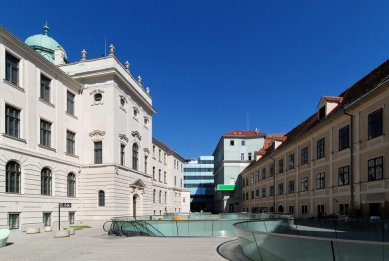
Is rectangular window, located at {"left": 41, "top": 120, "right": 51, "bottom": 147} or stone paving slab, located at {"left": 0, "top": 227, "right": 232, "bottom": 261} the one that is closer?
stone paving slab, located at {"left": 0, "top": 227, "right": 232, "bottom": 261}

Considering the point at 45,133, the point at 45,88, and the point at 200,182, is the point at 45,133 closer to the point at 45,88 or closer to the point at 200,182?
the point at 45,88

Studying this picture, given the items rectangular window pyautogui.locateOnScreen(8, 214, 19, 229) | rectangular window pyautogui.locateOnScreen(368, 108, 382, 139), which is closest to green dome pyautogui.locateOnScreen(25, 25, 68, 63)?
rectangular window pyautogui.locateOnScreen(8, 214, 19, 229)

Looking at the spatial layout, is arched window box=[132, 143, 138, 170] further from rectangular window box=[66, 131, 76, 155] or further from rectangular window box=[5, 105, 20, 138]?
rectangular window box=[5, 105, 20, 138]

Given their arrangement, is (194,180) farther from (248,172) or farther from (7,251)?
(7,251)

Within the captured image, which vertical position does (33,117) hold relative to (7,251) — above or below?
above

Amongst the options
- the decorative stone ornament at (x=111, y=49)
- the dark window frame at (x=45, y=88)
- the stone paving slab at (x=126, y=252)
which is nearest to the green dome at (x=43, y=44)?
the decorative stone ornament at (x=111, y=49)

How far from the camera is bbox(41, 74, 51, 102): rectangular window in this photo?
26.2 meters

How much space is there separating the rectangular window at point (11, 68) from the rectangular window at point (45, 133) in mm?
4373

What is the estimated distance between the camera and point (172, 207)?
2290 inches

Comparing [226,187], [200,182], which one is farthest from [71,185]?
[200,182]

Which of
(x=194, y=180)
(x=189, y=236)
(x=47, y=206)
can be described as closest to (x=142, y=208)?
(x=47, y=206)

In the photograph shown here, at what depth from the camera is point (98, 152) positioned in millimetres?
31828

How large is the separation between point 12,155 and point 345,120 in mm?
23832

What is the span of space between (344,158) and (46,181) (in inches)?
926
